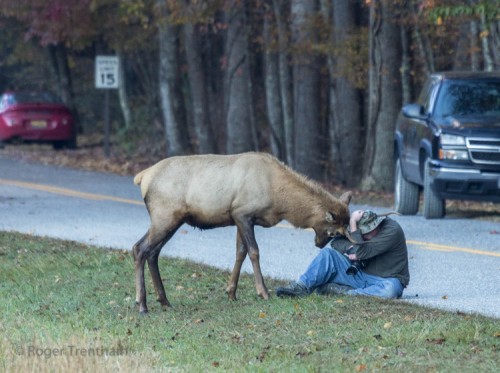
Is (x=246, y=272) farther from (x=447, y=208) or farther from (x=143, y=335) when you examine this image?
(x=447, y=208)

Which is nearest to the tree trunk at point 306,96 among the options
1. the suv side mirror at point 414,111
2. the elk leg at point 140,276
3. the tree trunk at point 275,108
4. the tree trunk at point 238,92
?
the tree trunk at point 275,108

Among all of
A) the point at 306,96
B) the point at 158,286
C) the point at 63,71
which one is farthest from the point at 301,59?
the point at 63,71

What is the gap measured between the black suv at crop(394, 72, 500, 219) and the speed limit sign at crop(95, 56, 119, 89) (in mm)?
13069

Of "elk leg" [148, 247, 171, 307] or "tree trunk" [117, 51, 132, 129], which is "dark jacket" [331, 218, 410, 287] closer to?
"elk leg" [148, 247, 171, 307]

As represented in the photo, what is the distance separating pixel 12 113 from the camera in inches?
1351

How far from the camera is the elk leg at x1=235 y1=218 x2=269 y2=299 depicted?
10.7 metres

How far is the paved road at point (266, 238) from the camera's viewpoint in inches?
476

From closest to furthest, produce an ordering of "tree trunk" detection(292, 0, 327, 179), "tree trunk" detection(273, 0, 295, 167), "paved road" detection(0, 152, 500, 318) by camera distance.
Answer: "paved road" detection(0, 152, 500, 318) → "tree trunk" detection(292, 0, 327, 179) → "tree trunk" detection(273, 0, 295, 167)

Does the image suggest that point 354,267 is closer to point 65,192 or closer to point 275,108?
point 65,192

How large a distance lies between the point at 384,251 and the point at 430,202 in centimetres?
690

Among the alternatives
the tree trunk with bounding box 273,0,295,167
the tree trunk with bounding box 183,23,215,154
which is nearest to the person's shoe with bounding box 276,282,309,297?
the tree trunk with bounding box 273,0,295,167

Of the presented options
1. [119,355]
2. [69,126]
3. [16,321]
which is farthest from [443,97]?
[69,126]

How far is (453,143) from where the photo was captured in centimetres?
1703

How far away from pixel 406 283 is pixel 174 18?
51.0 feet
